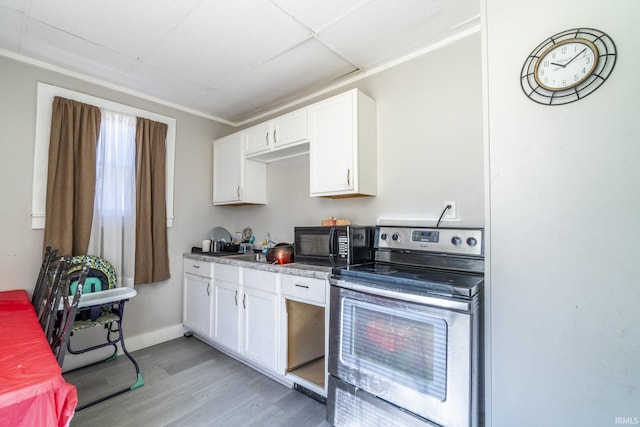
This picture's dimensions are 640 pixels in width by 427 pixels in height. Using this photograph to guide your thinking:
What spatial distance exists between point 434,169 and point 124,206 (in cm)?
273

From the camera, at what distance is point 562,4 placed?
1079mm

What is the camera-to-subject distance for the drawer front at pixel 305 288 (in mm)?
1865

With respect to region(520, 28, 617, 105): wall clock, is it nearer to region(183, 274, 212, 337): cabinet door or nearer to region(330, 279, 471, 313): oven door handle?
region(330, 279, 471, 313): oven door handle

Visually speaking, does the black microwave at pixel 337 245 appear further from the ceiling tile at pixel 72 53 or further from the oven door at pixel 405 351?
the ceiling tile at pixel 72 53

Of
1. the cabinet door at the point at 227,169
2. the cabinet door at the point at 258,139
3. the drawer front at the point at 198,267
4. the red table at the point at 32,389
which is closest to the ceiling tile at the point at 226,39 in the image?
the cabinet door at the point at 258,139

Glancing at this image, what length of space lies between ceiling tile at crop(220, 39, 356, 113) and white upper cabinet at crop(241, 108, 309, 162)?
0.99 feet

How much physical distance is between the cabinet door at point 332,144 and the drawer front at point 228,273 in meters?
0.94

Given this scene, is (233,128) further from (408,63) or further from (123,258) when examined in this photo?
(408,63)

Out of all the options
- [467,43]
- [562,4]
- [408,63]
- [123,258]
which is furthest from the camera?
[123,258]

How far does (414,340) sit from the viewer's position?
4.33ft

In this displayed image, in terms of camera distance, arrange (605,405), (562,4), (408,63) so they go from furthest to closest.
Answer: (408,63)
(562,4)
(605,405)

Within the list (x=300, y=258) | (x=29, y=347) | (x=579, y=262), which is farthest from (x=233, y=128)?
(x=579, y=262)

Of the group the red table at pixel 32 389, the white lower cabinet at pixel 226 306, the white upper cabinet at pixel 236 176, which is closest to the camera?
the red table at pixel 32 389

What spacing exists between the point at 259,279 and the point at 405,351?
4.13 feet
